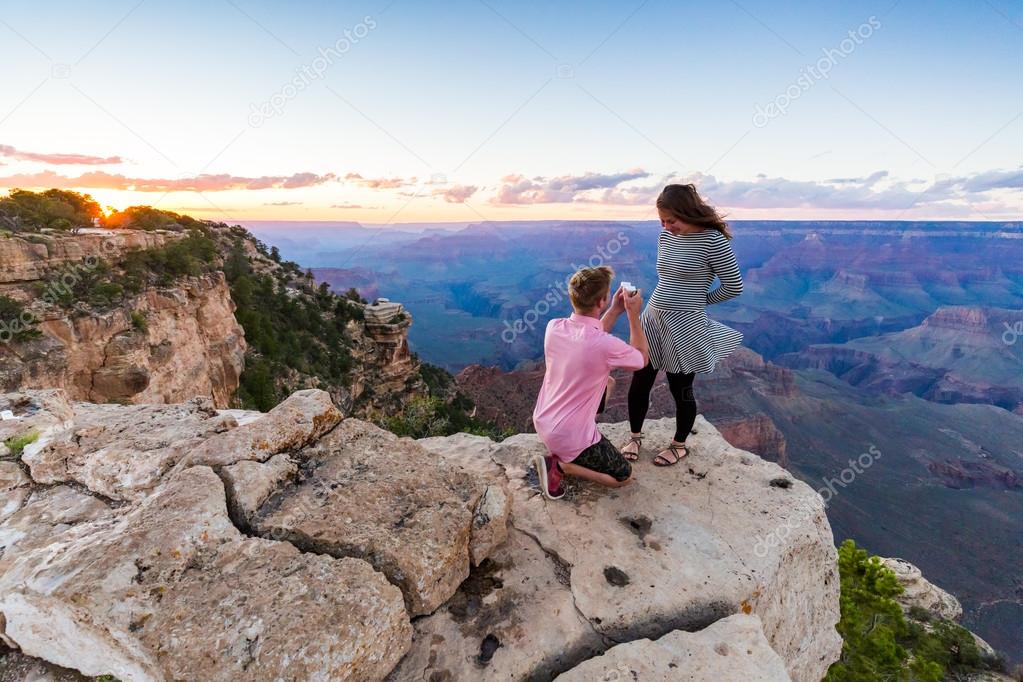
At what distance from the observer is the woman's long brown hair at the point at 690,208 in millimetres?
3869

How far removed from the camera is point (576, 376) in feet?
11.8

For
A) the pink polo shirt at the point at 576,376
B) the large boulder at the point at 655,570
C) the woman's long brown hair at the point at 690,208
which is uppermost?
the woman's long brown hair at the point at 690,208

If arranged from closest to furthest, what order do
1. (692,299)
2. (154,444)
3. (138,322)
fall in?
(154,444) → (692,299) → (138,322)

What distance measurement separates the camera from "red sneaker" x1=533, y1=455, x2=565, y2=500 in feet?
12.5

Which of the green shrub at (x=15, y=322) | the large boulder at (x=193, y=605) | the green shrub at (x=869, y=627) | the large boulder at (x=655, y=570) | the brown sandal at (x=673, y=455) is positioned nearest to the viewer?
the large boulder at (x=193, y=605)

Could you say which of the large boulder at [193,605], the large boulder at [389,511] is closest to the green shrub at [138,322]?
the large boulder at [389,511]

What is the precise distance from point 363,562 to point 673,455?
3115 mm

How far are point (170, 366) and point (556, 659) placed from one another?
647 inches

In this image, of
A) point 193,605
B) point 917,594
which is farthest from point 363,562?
point 917,594

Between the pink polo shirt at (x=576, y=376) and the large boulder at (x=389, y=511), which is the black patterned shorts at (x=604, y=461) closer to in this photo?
the pink polo shirt at (x=576, y=376)

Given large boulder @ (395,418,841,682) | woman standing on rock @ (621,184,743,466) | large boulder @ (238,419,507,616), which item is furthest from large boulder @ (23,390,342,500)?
woman standing on rock @ (621,184,743,466)

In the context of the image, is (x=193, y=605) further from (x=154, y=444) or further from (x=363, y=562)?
(x=154, y=444)

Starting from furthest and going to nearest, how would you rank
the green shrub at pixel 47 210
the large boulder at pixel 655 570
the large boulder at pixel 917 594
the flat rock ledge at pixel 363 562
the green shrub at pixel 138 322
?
the large boulder at pixel 917 594
the green shrub at pixel 47 210
the green shrub at pixel 138 322
the large boulder at pixel 655 570
the flat rock ledge at pixel 363 562

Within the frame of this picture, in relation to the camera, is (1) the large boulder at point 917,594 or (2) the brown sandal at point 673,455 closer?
(2) the brown sandal at point 673,455
